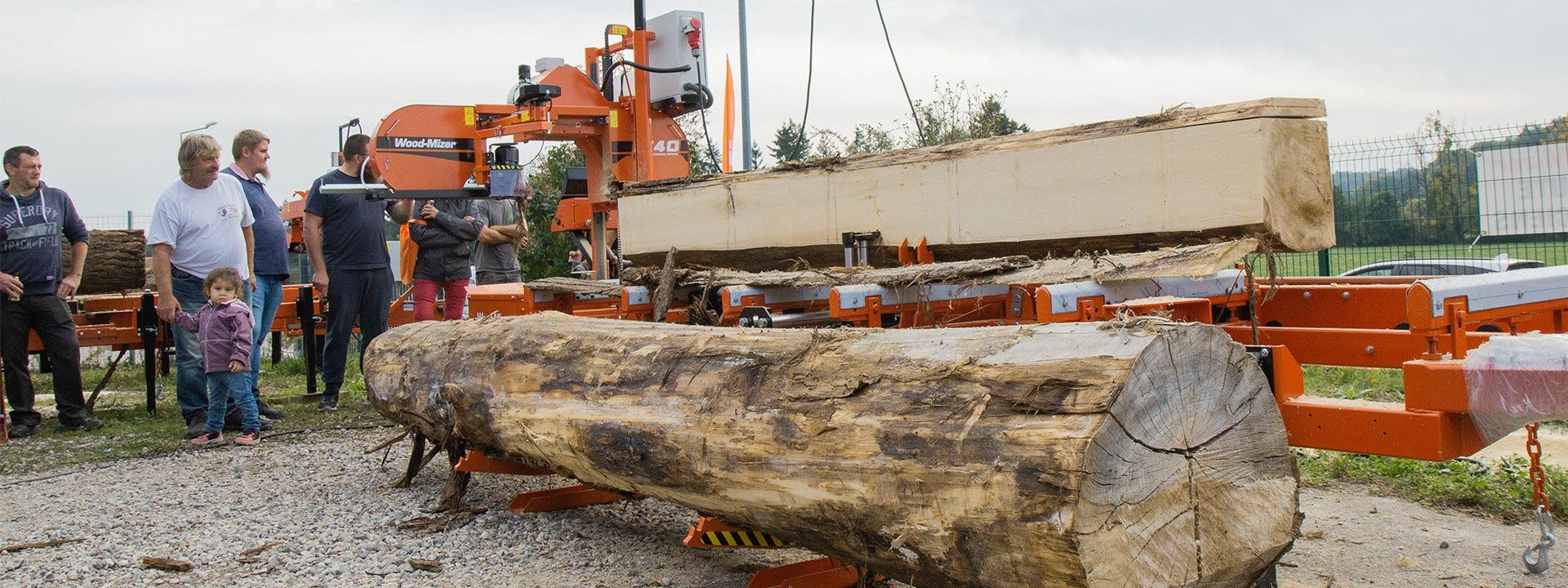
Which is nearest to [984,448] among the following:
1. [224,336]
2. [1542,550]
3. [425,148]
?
[1542,550]

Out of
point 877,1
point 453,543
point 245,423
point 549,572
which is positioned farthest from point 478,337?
point 877,1

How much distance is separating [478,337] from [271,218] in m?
3.36

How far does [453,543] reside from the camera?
4.46 metres

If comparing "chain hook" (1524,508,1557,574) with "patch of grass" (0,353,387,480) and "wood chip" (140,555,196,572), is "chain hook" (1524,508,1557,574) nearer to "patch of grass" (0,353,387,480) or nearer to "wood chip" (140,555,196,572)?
"wood chip" (140,555,196,572)

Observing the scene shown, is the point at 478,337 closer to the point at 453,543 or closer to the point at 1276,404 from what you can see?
the point at 453,543

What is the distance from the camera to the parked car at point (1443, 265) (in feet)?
34.3

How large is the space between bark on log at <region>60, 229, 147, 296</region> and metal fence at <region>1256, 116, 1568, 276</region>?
1072cm

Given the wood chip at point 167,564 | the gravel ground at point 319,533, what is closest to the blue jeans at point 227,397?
the gravel ground at point 319,533

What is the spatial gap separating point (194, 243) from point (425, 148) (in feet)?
5.69

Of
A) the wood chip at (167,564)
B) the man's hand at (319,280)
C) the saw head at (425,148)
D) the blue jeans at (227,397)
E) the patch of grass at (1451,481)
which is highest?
the saw head at (425,148)

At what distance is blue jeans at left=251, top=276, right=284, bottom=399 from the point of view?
7246 mm

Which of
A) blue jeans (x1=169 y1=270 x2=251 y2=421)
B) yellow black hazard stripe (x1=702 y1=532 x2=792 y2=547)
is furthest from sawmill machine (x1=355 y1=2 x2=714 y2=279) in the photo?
yellow black hazard stripe (x1=702 y1=532 x2=792 y2=547)

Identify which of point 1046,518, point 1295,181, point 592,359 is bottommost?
point 1046,518

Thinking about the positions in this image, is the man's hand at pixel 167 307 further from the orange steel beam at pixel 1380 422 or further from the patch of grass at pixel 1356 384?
the patch of grass at pixel 1356 384
